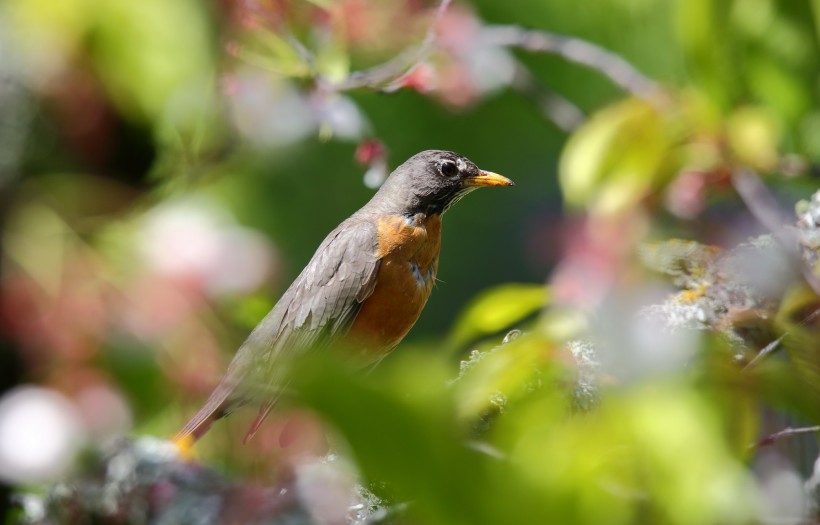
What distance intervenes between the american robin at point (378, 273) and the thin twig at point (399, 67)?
45 cm

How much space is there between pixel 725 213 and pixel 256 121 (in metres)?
1.89

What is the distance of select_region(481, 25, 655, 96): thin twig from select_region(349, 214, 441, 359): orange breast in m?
0.60

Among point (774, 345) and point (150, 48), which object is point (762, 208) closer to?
point (774, 345)

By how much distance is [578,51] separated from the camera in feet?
9.95

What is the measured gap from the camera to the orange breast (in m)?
2.75

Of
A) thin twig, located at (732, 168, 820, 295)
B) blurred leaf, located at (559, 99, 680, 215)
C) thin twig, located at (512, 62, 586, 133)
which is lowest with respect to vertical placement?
thin twig, located at (732, 168, 820, 295)

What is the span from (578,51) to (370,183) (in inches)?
38.7

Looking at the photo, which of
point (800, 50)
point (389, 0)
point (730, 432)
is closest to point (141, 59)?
point (730, 432)

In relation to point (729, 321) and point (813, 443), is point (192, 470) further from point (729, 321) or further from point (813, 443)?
point (813, 443)

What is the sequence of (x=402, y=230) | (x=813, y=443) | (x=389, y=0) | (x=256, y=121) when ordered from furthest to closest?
1. (x=402, y=230)
2. (x=389, y=0)
3. (x=256, y=121)
4. (x=813, y=443)

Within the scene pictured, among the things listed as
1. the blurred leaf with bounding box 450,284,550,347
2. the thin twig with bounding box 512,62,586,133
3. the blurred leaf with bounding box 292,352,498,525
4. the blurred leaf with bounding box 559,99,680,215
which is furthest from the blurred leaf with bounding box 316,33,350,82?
the blurred leaf with bounding box 292,352,498,525

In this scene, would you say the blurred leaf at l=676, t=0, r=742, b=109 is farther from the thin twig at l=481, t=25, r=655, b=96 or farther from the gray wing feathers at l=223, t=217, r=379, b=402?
the gray wing feathers at l=223, t=217, r=379, b=402

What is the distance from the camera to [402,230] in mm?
2877

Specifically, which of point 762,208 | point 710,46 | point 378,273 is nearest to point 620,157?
point 762,208
